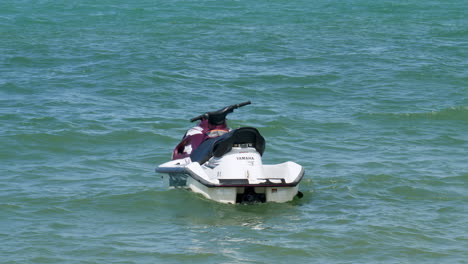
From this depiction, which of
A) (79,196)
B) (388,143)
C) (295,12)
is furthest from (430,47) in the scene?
(79,196)

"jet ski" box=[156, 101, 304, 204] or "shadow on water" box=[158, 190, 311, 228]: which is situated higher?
"jet ski" box=[156, 101, 304, 204]

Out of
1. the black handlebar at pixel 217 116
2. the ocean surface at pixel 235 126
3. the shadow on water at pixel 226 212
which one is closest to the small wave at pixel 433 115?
the ocean surface at pixel 235 126

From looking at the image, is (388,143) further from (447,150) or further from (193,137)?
(193,137)

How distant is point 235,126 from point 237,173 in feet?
18.7

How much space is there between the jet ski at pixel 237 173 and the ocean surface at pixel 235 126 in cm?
21

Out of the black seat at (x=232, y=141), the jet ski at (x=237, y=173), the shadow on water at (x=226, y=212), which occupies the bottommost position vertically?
the shadow on water at (x=226, y=212)

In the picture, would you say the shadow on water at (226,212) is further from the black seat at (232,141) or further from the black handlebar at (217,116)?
the black handlebar at (217,116)

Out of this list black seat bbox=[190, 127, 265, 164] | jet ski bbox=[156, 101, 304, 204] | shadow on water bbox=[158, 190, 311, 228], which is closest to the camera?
shadow on water bbox=[158, 190, 311, 228]

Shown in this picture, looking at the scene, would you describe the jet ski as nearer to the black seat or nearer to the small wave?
the black seat

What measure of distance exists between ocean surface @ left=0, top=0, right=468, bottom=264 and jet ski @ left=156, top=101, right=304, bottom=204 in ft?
0.69

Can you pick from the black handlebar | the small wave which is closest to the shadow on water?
the black handlebar

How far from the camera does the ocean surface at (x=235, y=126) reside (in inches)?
373

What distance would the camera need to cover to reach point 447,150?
564 inches

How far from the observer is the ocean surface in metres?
9.48
